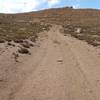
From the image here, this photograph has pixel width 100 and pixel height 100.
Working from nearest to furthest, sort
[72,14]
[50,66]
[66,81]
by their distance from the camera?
[66,81] → [50,66] → [72,14]

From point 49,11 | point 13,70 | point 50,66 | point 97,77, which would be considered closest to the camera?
point 97,77

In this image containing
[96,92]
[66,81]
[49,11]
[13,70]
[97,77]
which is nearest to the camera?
[96,92]

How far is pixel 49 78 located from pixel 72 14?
453 feet

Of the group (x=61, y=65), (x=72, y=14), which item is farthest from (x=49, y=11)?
(x=61, y=65)

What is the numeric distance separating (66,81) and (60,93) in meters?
1.96

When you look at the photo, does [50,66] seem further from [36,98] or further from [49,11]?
[49,11]

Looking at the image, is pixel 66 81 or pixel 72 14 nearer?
pixel 66 81

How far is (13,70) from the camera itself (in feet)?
48.2

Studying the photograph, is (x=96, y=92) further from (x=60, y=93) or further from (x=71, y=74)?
(x=71, y=74)

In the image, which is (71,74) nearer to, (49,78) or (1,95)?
(49,78)

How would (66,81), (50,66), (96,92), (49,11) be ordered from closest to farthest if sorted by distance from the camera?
(96,92) → (66,81) → (50,66) → (49,11)

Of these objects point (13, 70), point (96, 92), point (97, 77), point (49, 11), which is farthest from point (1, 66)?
point (49, 11)

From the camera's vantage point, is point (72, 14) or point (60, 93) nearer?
point (60, 93)

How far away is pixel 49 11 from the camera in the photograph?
16000 centimetres
